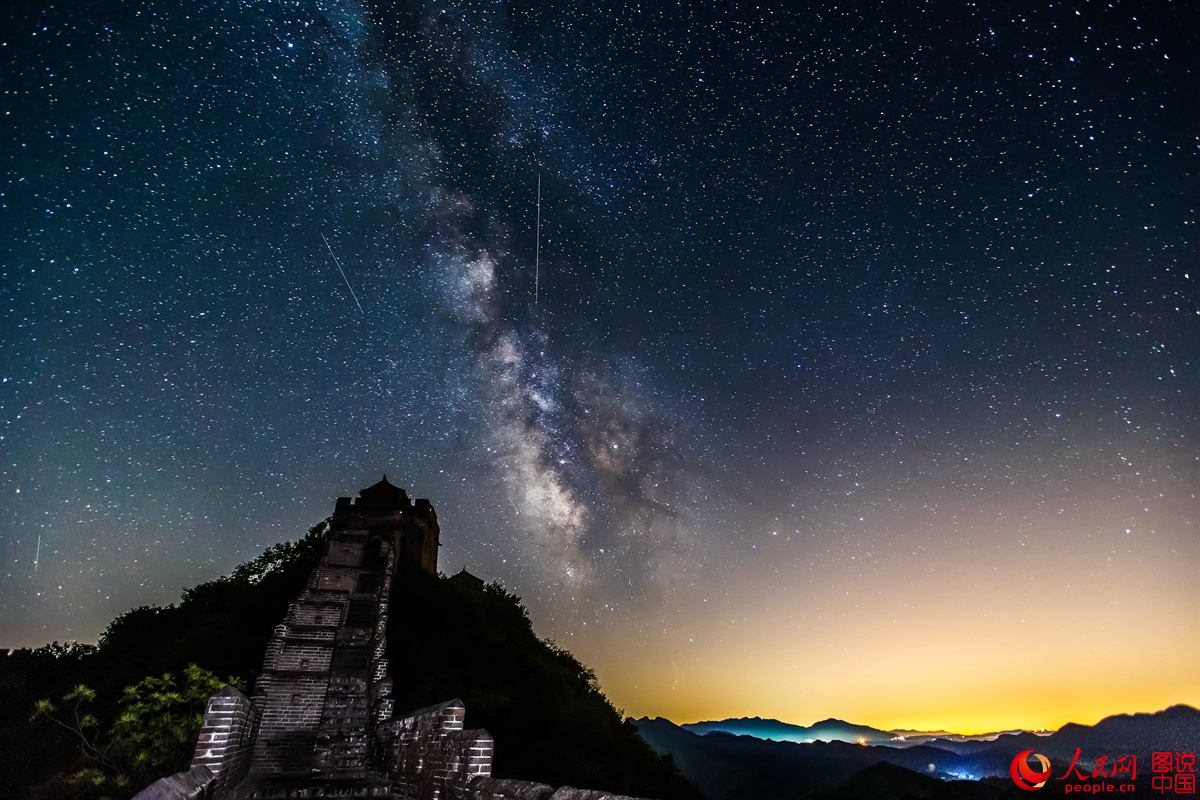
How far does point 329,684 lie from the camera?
592 inches

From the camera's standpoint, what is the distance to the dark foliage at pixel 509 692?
17078 mm

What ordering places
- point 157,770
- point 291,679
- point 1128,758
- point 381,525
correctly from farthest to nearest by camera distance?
point 381,525 → point 291,679 → point 1128,758 → point 157,770

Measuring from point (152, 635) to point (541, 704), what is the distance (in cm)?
1427

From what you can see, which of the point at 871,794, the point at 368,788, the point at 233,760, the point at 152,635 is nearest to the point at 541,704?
the point at 368,788

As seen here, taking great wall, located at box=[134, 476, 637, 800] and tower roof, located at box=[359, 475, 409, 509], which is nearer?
great wall, located at box=[134, 476, 637, 800]

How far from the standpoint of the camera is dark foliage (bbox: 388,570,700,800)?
1708cm

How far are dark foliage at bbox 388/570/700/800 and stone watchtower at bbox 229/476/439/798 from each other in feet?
6.58

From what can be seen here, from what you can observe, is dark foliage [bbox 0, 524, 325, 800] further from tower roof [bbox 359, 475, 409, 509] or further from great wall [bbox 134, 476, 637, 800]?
tower roof [bbox 359, 475, 409, 509]

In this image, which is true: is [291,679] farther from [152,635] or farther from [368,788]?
[152,635]

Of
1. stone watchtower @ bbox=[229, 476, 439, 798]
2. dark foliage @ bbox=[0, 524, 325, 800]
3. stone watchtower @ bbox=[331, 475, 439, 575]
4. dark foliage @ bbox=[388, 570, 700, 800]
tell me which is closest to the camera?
stone watchtower @ bbox=[229, 476, 439, 798]

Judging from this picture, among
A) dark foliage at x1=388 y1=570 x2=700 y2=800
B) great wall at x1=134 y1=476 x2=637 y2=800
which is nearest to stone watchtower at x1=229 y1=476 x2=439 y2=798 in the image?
great wall at x1=134 y1=476 x2=637 y2=800

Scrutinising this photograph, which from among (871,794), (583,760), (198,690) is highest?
(198,690)

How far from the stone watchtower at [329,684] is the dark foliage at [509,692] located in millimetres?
2005

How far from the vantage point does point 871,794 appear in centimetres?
12581
